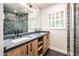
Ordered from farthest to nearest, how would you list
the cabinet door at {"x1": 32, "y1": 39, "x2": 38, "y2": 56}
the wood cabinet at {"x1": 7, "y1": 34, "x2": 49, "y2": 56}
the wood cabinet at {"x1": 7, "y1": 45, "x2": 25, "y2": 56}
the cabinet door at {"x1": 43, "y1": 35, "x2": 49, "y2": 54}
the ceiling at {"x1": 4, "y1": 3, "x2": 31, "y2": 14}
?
the cabinet door at {"x1": 43, "y1": 35, "x2": 49, "y2": 54}, the cabinet door at {"x1": 32, "y1": 39, "x2": 38, "y2": 56}, the ceiling at {"x1": 4, "y1": 3, "x2": 31, "y2": 14}, the wood cabinet at {"x1": 7, "y1": 34, "x2": 49, "y2": 56}, the wood cabinet at {"x1": 7, "y1": 45, "x2": 25, "y2": 56}

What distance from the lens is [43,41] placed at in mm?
1893

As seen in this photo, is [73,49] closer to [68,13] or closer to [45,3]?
[68,13]

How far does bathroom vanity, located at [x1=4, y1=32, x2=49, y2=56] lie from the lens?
1.28 m

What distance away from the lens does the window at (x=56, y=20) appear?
173cm

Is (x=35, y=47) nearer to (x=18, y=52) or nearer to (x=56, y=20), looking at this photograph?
(x=18, y=52)

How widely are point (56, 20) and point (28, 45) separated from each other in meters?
0.71

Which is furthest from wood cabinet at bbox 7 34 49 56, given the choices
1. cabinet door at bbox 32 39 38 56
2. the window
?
the window

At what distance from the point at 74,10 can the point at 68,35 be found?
47 cm

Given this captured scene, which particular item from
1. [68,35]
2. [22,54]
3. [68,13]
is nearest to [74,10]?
[68,13]

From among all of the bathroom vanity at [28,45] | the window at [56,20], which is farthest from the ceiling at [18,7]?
the bathroom vanity at [28,45]

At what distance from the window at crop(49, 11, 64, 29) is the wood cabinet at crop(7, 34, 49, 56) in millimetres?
237

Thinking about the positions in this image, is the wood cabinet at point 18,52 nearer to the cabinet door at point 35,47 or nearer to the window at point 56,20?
the cabinet door at point 35,47

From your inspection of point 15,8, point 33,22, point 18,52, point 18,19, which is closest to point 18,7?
point 15,8

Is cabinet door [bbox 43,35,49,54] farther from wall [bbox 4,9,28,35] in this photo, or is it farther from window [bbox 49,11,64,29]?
wall [bbox 4,9,28,35]
